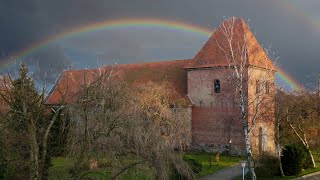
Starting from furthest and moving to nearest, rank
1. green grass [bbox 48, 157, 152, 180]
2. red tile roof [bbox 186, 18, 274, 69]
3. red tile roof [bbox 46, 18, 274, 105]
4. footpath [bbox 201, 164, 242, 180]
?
red tile roof [bbox 46, 18, 274, 105], red tile roof [bbox 186, 18, 274, 69], footpath [bbox 201, 164, 242, 180], green grass [bbox 48, 157, 152, 180]

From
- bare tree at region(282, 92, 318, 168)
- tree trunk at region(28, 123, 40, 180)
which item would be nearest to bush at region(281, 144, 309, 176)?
bare tree at region(282, 92, 318, 168)

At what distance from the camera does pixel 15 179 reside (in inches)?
599

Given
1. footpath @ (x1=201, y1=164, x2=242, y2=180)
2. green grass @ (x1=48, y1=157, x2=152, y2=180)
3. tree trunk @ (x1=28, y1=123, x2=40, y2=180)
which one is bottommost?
footpath @ (x1=201, y1=164, x2=242, y2=180)

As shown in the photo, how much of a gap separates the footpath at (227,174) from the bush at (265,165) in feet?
5.05

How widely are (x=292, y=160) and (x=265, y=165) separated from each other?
2.51m

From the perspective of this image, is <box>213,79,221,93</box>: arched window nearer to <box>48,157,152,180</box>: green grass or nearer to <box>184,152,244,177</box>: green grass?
<box>184,152,244,177</box>: green grass

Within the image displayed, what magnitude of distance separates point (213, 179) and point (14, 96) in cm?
1618

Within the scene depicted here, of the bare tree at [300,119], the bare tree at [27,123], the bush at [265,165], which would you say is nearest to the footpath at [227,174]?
the bush at [265,165]

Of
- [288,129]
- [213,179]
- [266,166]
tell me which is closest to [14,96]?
[213,179]

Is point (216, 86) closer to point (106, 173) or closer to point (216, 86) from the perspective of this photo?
point (216, 86)

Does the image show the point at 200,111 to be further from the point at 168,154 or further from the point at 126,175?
the point at 126,175

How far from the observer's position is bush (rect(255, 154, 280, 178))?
2756cm

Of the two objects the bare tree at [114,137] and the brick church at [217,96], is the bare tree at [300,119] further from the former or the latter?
the bare tree at [114,137]

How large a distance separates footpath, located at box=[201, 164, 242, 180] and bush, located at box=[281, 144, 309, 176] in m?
3.26
